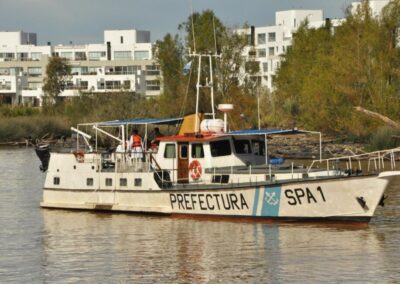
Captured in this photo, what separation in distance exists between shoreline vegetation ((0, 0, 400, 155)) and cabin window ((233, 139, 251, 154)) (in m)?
24.1

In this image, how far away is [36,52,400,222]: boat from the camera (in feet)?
126

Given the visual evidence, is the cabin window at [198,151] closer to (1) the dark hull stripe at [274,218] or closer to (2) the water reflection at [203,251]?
(1) the dark hull stripe at [274,218]

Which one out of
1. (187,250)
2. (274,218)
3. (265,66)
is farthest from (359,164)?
(265,66)

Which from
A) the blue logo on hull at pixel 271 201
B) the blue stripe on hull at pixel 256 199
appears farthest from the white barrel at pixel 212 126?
the blue logo on hull at pixel 271 201

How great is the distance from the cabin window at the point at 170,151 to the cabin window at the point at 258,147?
9.58 ft

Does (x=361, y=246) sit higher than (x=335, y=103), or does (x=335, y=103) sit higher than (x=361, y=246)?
(x=335, y=103)

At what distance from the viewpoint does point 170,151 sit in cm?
4316

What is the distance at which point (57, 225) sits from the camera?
4228 cm

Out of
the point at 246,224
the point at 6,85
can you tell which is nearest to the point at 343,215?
the point at 246,224

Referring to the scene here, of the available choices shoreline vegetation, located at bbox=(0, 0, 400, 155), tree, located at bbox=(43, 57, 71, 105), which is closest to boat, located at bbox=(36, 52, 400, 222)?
shoreline vegetation, located at bbox=(0, 0, 400, 155)

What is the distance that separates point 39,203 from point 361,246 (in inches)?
745

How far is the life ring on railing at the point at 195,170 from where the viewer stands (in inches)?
1663

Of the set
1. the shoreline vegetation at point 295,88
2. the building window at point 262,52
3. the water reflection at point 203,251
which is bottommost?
the water reflection at point 203,251

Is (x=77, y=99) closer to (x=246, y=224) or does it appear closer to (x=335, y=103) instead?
(x=335, y=103)
